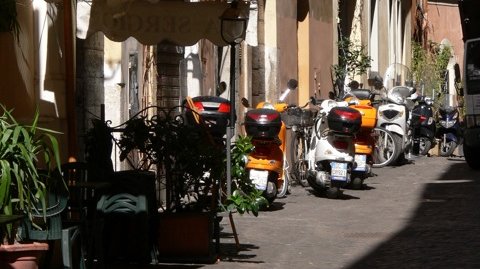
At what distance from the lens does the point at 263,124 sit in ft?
53.1

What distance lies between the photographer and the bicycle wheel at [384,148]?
24.2 meters

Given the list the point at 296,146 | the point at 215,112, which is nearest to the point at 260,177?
the point at 215,112

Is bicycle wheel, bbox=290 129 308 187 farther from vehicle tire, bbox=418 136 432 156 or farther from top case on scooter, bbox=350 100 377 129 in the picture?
vehicle tire, bbox=418 136 432 156

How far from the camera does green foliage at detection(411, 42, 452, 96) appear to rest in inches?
1389

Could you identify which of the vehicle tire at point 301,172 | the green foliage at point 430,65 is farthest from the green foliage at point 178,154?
the green foliage at point 430,65

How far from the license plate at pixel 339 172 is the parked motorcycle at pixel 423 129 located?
9957 millimetres

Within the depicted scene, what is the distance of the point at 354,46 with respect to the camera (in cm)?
3014

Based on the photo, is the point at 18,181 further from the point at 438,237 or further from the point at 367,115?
the point at 367,115

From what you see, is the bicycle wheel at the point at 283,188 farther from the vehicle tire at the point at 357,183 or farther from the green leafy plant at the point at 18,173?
the green leafy plant at the point at 18,173

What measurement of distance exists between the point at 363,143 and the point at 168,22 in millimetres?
8447

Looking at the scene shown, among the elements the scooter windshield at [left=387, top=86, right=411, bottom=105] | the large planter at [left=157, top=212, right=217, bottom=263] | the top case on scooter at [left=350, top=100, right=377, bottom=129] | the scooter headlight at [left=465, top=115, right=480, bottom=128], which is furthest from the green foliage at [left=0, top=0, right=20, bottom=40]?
the scooter windshield at [left=387, top=86, right=411, bottom=105]

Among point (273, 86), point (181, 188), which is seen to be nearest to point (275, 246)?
point (181, 188)

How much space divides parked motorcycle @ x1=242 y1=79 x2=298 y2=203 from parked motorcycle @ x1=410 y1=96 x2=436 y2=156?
37.6 ft

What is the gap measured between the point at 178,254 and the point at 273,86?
1112 cm
